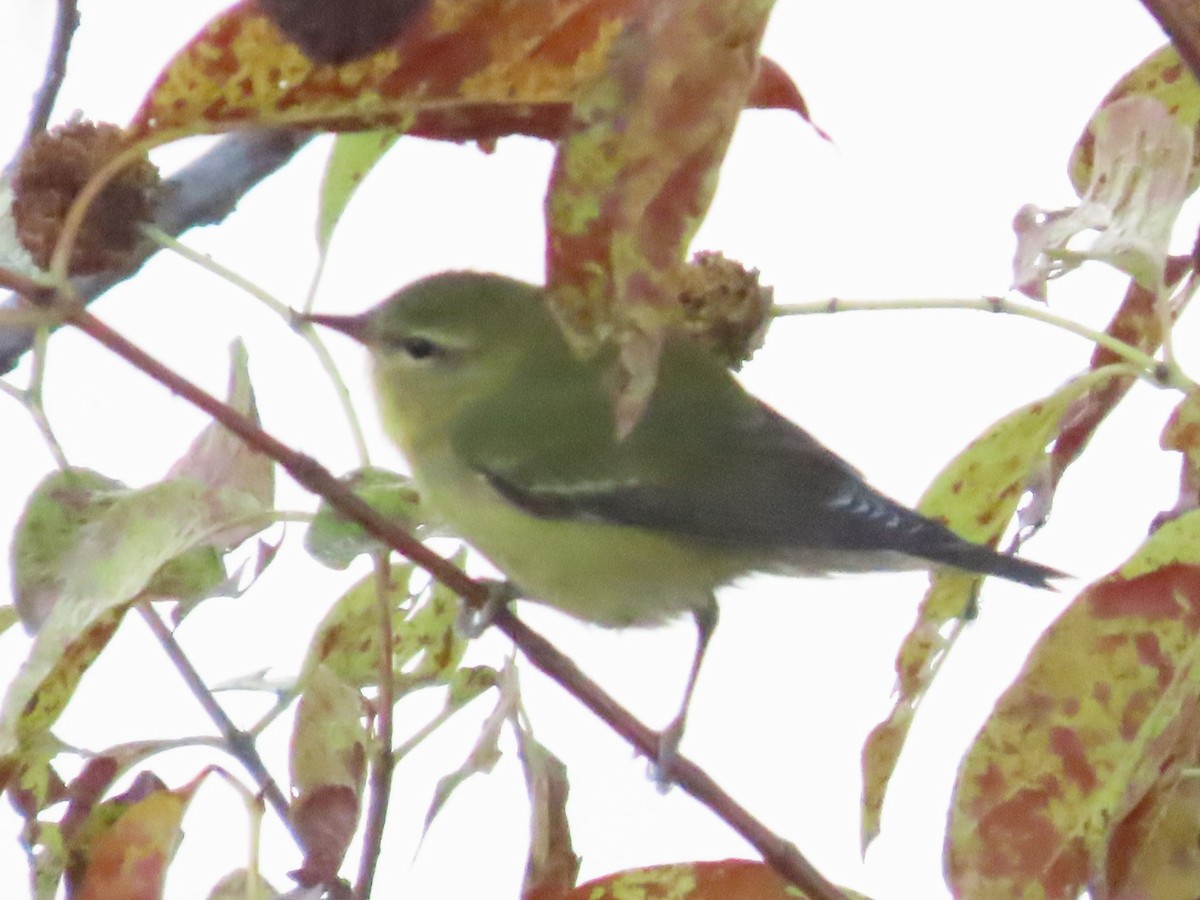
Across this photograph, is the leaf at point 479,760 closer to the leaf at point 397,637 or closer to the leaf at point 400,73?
the leaf at point 397,637

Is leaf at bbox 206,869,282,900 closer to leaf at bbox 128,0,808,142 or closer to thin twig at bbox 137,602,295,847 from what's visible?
thin twig at bbox 137,602,295,847

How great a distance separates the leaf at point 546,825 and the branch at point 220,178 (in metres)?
0.55

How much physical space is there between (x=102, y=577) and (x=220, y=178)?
0.63m

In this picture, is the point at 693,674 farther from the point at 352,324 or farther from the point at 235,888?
the point at 235,888

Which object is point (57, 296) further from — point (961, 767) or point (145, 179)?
point (961, 767)

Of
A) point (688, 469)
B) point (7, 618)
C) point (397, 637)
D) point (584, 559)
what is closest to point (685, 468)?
point (688, 469)

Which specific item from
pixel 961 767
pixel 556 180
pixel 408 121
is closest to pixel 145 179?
pixel 408 121

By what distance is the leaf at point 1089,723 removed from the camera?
899 millimetres

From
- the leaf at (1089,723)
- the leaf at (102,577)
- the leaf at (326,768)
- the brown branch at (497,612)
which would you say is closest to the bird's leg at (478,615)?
the brown branch at (497,612)

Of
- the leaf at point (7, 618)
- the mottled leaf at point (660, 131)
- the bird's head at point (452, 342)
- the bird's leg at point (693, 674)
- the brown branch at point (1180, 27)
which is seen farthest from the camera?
the bird's head at point (452, 342)

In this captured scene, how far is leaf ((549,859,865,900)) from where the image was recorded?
943 millimetres

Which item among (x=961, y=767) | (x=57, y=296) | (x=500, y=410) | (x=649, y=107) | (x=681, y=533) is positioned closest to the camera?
(x=649, y=107)

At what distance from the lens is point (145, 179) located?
3.85ft

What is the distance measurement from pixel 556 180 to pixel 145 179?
0.62 metres
